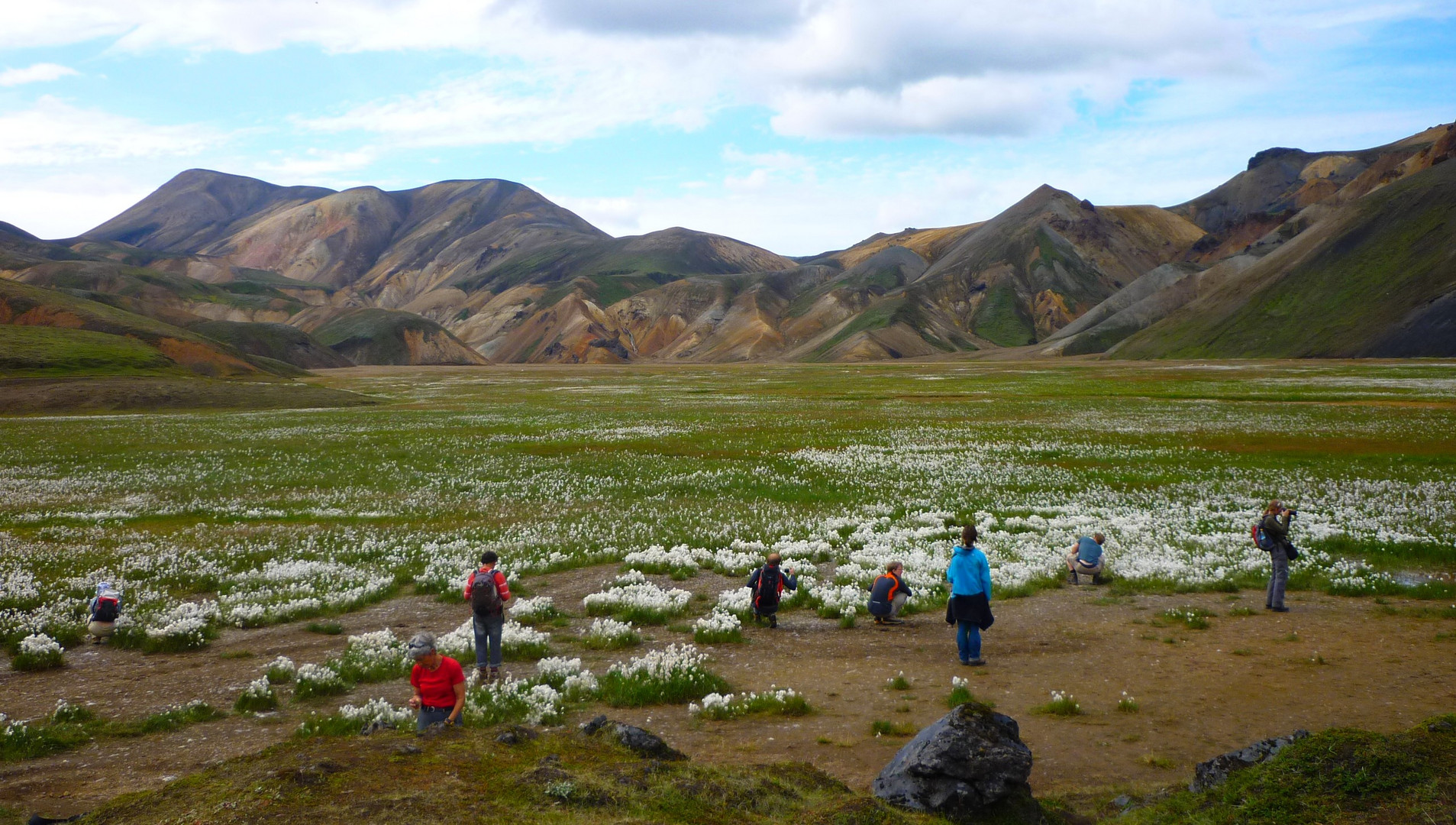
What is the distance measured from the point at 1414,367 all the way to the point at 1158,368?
3107cm

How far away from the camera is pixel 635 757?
7672mm

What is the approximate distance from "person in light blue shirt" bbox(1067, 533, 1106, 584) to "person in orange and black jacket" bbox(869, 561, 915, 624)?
16.4 ft

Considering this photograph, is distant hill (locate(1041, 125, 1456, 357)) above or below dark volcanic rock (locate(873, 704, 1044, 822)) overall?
above

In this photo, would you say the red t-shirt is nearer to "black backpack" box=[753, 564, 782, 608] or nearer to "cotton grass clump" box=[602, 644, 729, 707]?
"cotton grass clump" box=[602, 644, 729, 707]

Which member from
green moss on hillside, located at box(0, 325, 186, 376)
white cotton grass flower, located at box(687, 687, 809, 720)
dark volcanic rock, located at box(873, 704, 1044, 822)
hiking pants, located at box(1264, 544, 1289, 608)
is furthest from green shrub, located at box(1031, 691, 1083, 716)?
green moss on hillside, located at box(0, 325, 186, 376)

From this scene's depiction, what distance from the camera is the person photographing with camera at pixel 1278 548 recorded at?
16203 millimetres

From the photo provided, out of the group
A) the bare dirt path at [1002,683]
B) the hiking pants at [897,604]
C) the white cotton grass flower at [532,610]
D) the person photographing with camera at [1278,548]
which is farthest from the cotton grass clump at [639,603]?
the person photographing with camera at [1278,548]

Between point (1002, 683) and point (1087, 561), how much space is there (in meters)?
7.27

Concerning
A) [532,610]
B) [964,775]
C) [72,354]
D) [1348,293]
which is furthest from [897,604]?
[1348,293]

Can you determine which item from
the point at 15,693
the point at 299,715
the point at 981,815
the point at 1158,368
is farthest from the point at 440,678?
the point at 1158,368

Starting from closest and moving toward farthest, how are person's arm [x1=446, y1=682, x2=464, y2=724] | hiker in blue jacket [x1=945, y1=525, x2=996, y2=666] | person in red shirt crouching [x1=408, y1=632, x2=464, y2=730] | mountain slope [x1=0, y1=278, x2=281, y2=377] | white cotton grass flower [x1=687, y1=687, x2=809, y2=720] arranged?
person's arm [x1=446, y1=682, x2=464, y2=724]
person in red shirt crouching [x1=408, y1=632, x2=464, y2=730]
white cotton grass flower [x1=687, y1=687, x2=809, y2=720]
hiker in blue jacket [x1=945, y1=525, x2=996, y2=666]
mountain slope [x1=0, y1=278, x2=281, y2=377]

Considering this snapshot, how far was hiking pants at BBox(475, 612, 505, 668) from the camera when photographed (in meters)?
13.4

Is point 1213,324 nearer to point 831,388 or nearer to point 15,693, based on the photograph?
point 831,388

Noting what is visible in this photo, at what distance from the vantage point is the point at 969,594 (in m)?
13.8
